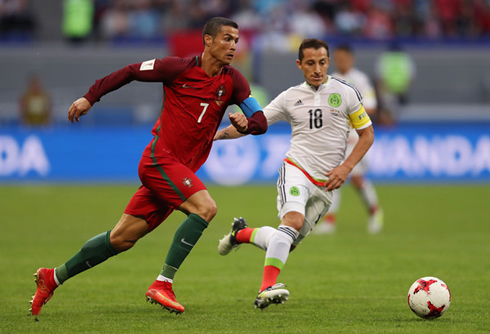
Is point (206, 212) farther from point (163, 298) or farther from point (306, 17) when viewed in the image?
point (306, 17)

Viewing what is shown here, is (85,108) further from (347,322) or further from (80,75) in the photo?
(80,75)

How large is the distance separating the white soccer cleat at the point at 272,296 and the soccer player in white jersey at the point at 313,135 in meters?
0.76

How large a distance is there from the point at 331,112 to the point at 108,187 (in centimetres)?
1154

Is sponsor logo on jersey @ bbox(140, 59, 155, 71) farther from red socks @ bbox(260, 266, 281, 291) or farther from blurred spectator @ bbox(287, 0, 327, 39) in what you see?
blurred spectator @ bbox(287, 0, 327, 39)

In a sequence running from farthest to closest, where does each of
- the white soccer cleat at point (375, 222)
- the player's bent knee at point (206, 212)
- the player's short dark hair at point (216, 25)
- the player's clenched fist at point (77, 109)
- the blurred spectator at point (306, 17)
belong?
the blurred spectator at point (306, 17) < the white soccer cleat at point (375, 222) < the player's short dark hair at point (216, 25) < the player's bent knee at point (206, 212) < the player's clenched fist at point (77, 109)

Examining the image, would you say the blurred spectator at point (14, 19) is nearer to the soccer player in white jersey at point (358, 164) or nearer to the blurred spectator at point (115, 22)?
the blurred spectator at point (115, 22)

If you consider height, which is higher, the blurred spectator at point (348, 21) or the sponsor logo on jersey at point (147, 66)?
the blurred spectator at point (348, 21)

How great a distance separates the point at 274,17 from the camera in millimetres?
25250

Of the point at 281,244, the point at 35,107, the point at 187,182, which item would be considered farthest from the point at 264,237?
the point at 35,107

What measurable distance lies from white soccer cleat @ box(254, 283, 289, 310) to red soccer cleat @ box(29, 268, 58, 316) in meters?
1.63

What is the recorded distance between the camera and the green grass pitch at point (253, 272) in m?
6.00

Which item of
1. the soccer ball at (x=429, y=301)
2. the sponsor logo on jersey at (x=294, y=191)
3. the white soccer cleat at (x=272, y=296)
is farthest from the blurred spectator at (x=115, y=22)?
the soccer ball at (x=429, y=301)

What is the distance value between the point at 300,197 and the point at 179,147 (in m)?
A: 1.19

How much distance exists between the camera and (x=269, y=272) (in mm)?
6590
